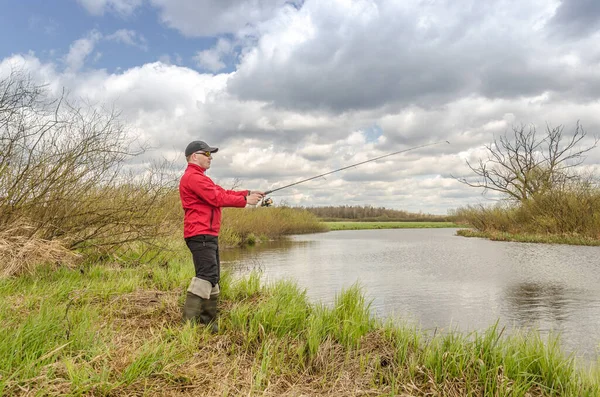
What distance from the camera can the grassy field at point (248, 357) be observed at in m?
2.79

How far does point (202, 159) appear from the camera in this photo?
4320 mm

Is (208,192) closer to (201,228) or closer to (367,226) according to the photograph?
(201,228)

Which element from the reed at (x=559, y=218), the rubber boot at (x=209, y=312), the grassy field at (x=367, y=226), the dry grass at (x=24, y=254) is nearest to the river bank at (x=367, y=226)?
the grassy field at (x=367, y=226)

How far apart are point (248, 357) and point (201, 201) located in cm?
160

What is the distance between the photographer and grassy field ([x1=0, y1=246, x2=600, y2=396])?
279 cm

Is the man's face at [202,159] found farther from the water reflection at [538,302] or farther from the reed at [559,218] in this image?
the reed at [559,218]

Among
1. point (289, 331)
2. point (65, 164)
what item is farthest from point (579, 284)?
point (65, 164)

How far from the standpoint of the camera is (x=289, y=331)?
14.2ft

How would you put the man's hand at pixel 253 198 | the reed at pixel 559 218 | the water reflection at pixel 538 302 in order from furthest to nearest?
the reed at pixel 559 218 < the water reflection at pixel 538 302 < the man's hand at pixel 253 198

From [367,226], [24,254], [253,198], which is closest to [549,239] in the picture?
[253,198]

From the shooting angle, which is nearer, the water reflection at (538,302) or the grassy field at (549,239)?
the water reflection at (538,302)

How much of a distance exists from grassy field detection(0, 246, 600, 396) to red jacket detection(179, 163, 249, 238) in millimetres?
986

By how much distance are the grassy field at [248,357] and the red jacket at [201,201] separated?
3.24 feet

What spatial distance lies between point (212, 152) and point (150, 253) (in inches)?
277
